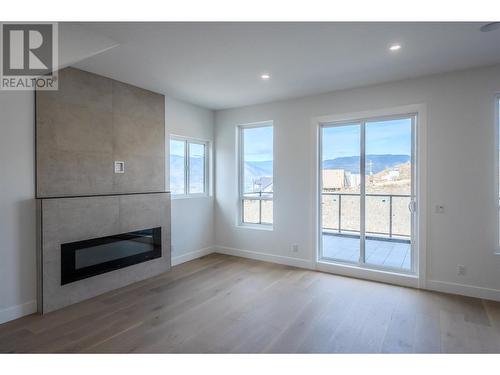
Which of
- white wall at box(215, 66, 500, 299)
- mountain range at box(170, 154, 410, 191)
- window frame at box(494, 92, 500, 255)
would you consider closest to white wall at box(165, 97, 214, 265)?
mountain range at box(170, 154, 410, 191)

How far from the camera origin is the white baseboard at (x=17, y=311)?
269cm

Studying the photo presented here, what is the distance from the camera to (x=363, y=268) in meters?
4.01

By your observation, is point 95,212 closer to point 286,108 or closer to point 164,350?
point 164,350

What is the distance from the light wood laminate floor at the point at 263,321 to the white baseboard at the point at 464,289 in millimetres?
119

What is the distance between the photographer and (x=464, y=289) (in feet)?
10.9

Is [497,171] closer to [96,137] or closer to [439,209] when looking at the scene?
[439,209]

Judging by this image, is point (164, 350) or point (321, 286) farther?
point (321, 286)

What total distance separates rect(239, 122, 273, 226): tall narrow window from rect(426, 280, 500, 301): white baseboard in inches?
101

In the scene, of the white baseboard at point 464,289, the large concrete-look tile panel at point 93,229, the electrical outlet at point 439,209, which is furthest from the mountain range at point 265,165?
the white baseboard at point 464,289

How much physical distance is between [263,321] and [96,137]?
2.99 metres

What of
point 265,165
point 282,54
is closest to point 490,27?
point 282,54

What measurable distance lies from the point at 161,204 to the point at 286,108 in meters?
2.58

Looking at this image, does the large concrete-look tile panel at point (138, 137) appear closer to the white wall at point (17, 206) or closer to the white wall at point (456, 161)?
the white wall at point (17, 206)

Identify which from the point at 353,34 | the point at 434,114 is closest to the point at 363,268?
the point at 434,114
